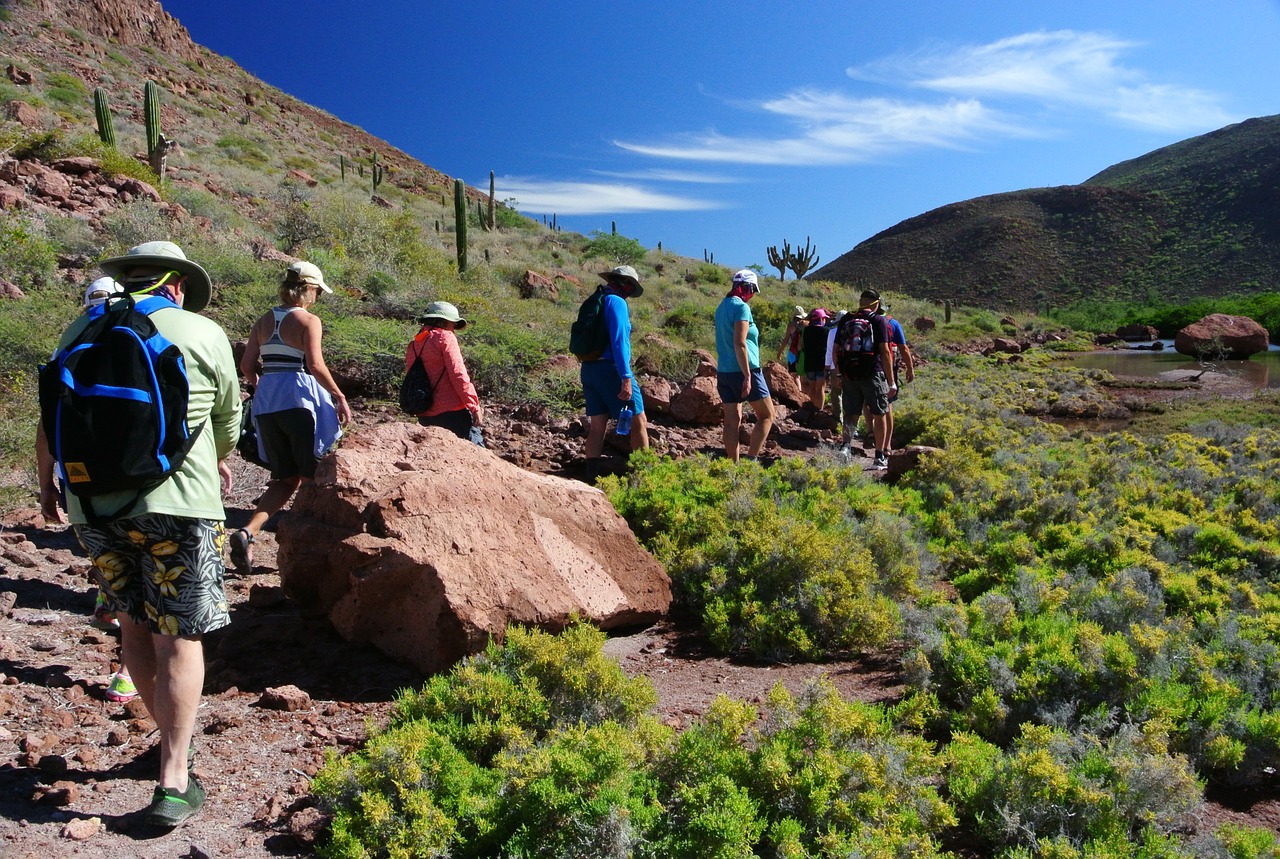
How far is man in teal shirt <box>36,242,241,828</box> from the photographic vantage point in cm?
254

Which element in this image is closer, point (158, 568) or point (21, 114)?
point (158, 568)

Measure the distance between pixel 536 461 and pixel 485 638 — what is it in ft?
14.0

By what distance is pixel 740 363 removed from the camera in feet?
22.2

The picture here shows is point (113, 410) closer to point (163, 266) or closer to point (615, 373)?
point (163, 266)

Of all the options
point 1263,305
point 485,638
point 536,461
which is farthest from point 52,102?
point 1263,305

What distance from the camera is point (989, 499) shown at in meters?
7.13

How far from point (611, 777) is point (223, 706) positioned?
1702 mm

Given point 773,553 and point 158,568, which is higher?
point 158,568

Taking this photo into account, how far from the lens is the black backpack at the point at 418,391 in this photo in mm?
5566

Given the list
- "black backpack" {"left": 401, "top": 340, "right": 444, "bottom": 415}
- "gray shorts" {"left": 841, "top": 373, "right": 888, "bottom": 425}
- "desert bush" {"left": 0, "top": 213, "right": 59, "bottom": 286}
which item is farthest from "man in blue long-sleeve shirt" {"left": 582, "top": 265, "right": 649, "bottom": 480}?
"desert bush" {"left": 0, "top": 213, "right": 59, "bottom": 286}

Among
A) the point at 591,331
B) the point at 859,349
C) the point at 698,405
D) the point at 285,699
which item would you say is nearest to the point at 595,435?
the point at 591,331

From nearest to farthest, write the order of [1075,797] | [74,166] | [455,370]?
[1075,797]
[455,370]
[74,166]

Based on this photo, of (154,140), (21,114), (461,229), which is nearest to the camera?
(154,140)

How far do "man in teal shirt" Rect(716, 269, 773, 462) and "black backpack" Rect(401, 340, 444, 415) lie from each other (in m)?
2.27
